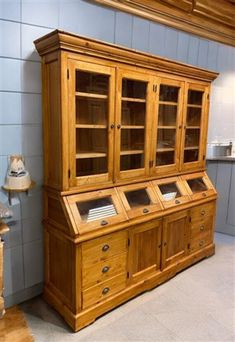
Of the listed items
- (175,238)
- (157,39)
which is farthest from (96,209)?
(157,39)

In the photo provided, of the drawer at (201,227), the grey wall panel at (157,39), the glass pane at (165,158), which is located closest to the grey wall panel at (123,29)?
the grey wall panel at (157,39)

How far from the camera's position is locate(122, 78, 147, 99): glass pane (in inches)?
78.9

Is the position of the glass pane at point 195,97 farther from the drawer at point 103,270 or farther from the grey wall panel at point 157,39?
the drawer at point 103,270

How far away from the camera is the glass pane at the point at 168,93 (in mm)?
2292

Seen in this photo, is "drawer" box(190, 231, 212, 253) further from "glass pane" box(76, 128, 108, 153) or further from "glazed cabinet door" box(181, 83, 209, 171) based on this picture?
"glass pane" box(76, 128, 108, 153)

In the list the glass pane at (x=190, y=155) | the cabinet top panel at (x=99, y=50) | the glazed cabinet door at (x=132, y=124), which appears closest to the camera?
the cabinet top panel at (x=99, y=50)

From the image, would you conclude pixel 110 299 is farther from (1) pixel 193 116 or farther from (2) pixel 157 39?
(2) pixel 157 39

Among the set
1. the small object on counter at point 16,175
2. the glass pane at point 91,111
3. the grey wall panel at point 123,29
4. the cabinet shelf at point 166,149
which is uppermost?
the grey wall panel at point 123,29

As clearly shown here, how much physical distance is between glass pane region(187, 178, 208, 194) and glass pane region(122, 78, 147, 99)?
1.03m

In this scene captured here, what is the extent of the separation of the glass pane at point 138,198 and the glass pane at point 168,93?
0.82 meters

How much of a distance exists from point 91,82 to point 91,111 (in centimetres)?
20

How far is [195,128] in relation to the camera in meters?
2.68

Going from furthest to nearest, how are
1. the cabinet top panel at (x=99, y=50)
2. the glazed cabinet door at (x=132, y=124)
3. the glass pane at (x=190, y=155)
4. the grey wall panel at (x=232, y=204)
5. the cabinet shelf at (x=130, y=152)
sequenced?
the grey wall panel at (x=232, y=204), the glass pane at (x=190, y=155), the cabinet shelf at (x=130, y=152), the glazed cabinet door at (x=132, y=124), the cabinet top panel at (x=99, y=50)

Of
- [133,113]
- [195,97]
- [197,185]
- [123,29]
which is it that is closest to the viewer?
[133,113]
